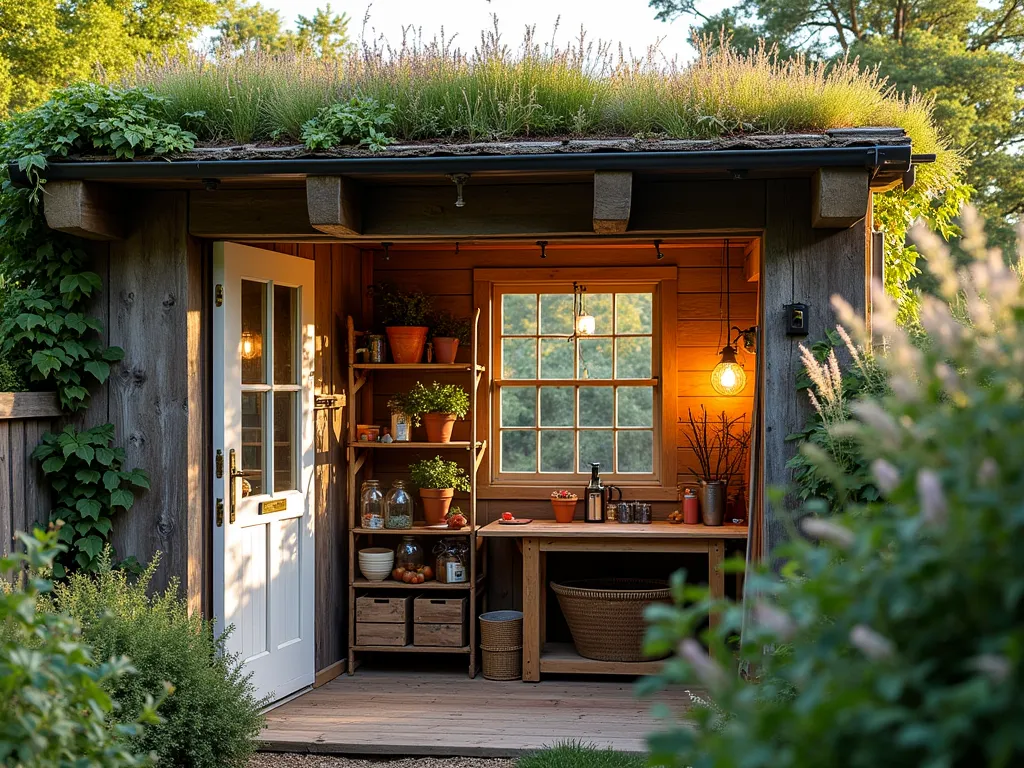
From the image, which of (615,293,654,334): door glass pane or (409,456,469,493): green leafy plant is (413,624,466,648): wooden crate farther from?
(615,293,654,334): door glass pane

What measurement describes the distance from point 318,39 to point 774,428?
20.1m

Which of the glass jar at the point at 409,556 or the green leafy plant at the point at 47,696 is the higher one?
the green leafy plant at the point at 47,696

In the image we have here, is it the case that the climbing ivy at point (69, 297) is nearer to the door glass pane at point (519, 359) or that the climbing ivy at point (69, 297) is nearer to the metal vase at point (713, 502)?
the door glass pane at point (519, 359)

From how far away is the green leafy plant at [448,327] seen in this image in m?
7.12

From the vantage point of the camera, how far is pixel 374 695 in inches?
242

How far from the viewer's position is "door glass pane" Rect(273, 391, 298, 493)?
574cm

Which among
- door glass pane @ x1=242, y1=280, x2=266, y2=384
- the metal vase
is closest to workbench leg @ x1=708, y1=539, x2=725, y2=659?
the metal vase

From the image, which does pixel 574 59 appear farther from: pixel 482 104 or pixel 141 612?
pixel 141 612

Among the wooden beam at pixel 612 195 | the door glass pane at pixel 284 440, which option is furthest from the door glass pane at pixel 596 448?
the wooden beam at pixel 612 195

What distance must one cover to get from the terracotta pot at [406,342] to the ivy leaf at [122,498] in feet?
7.53

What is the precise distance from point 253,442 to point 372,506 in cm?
146

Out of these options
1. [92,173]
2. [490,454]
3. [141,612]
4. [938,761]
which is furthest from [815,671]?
[490,454]

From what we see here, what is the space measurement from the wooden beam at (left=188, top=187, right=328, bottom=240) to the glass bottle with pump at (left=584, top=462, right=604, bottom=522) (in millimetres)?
2616

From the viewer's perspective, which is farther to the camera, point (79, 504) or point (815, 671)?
point (79, 504)
